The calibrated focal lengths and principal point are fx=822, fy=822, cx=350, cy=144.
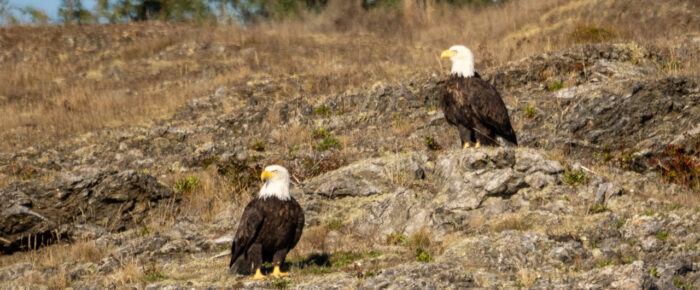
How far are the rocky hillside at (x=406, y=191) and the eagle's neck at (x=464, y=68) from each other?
1233 mm

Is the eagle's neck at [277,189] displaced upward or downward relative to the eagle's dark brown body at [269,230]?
upward

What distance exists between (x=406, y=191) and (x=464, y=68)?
7.16ft

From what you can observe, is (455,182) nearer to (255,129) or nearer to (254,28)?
(255,129)

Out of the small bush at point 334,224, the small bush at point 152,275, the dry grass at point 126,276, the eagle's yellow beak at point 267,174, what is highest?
the eagle's yellow beak at point 267,174

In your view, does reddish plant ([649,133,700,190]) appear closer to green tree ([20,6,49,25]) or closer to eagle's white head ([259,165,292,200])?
eagle's white head ([259,165,292,200])

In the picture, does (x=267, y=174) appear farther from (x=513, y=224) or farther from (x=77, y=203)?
(x=77, y=203)

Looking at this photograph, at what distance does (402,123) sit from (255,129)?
13.4 ft

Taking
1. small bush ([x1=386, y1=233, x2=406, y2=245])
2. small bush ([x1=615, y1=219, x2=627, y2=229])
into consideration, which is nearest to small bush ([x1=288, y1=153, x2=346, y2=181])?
small bush ([x1=386, y1=233, x2=406, y2=245])

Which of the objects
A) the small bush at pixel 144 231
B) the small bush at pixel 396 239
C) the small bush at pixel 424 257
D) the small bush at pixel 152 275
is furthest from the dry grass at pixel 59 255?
the small bush at pixel 424 257

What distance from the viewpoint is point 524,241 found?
389 inches

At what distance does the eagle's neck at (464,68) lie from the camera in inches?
514

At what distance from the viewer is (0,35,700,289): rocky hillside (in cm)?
961

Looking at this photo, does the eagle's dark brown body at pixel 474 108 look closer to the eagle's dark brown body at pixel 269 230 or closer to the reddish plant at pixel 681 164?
the reddish plant at pixel 681 164

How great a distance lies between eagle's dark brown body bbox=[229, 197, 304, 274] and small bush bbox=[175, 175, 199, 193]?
5882 millimetres
